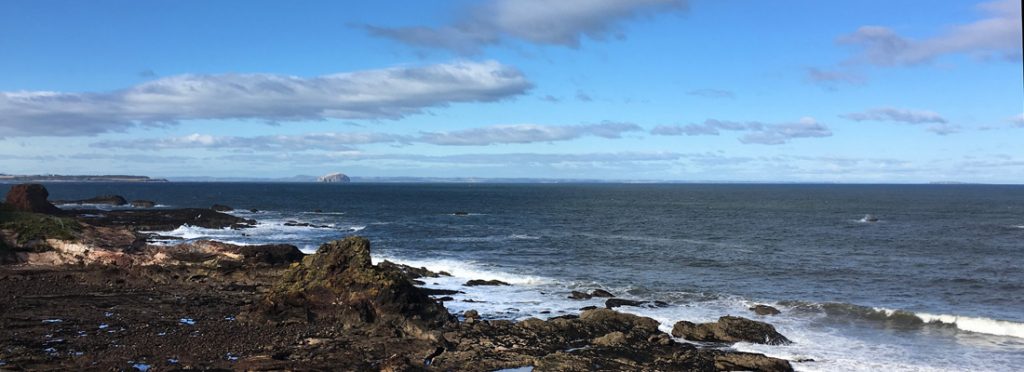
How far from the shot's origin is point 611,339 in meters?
27.0

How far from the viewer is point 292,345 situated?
2508 cm

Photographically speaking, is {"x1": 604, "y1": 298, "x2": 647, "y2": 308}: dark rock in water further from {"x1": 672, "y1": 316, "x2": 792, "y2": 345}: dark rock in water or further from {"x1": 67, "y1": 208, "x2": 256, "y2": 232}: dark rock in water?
{"x1": 67, "y1": 208, "x2": 256, "y2": 232}: dark rock in water

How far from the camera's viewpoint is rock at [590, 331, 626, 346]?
87.9ft

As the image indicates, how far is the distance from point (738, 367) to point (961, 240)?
60.0m

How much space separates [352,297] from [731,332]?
16.2 m

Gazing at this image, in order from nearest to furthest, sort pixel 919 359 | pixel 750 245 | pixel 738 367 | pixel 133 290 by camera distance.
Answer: pixel 738 367 → pixel 919 359 → pixel 133 290 → pixel 750 245

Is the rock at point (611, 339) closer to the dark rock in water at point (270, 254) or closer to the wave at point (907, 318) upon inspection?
the wave at point (907, 318)

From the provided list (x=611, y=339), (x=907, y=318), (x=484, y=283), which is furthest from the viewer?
(x=484, y=283)

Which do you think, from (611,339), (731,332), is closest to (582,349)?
(611,339)

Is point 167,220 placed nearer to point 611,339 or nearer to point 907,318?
point 611,339

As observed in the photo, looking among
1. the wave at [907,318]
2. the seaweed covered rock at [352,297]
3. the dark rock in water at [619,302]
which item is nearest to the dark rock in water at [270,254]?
the seaweed covered rock at [352,297]

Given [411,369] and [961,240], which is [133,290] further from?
[961,240]

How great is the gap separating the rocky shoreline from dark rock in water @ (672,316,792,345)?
80mm

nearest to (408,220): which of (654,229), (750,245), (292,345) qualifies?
(654,229)
